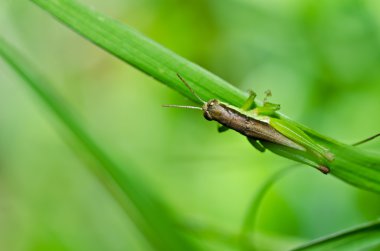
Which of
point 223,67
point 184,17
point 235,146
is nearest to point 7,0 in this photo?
point 184,17

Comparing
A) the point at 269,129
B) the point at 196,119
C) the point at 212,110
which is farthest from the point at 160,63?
the point at 196,119

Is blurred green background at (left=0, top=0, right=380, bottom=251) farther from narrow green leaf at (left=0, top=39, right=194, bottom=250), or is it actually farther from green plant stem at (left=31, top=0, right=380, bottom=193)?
green plant stem at (left=31, top=0, right=380, bottom=193)

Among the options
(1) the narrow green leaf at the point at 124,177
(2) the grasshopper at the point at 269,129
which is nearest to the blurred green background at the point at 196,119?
(1) the narrow green leaf at the point at 124,177

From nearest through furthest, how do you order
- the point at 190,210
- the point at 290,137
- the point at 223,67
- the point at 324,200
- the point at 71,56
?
the point at 290,137 → the point at 324,200 → the point at 190,210 → the point at 223,67 → the point at 71,56

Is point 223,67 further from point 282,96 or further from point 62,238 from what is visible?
point 62,238

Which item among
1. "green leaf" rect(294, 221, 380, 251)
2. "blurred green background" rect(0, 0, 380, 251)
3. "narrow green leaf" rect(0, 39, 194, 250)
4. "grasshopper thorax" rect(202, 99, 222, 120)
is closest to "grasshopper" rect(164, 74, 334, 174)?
"grasshopper thorax" rect(202, 99, 222, 120)

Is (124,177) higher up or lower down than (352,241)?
higher up

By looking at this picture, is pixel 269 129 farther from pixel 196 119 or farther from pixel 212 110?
pixel 196 119
